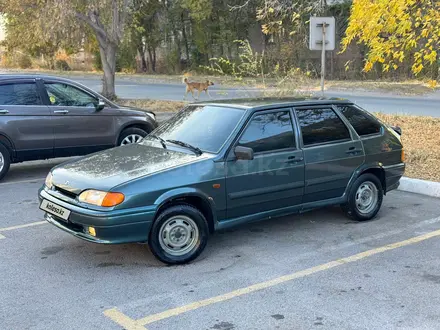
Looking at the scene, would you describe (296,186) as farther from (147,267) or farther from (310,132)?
(147,267)

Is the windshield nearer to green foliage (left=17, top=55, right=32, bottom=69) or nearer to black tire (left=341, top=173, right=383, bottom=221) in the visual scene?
black tire (left=341, top=173, right=383, bottom=221)

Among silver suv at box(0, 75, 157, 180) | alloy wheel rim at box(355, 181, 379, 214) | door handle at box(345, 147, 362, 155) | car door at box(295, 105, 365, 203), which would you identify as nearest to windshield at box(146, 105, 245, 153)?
car door at box(295, 105, 365, 203)

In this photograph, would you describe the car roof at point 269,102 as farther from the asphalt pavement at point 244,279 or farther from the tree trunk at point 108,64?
the tree trunk at point 108,64

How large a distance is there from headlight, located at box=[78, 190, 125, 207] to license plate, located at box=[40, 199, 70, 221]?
0.27 metres

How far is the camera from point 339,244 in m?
5.59

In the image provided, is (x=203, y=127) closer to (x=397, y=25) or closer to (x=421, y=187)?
(x=421, y=187)

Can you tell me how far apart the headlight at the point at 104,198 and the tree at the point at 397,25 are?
17.6 ft

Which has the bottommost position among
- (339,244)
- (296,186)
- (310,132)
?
(339,244)

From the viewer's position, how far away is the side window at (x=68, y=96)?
876 cm

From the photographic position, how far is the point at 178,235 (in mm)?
4984

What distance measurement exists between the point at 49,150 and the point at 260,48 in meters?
30.0

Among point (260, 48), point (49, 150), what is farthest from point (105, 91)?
point (260, 48)

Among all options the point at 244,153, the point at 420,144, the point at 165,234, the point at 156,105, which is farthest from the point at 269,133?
the point at 156,105

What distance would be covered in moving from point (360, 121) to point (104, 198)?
3.33 m
